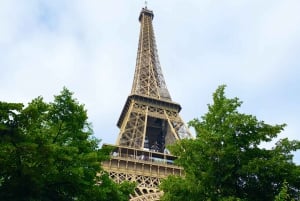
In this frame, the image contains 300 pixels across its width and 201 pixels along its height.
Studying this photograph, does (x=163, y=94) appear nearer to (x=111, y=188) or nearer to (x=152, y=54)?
(x=152, y=54)

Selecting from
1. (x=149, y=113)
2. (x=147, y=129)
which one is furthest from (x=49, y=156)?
(x=147, y=129)

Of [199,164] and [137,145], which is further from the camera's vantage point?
[137,145]

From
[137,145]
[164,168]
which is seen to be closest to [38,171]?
[164,168]

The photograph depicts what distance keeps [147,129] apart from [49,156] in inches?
1602

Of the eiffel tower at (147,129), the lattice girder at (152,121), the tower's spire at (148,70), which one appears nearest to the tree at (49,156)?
the eiffel tower at (147,129)

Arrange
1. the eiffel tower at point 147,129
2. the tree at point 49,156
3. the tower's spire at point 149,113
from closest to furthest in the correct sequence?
the tree at point 49,156 < the eiffel tower at point 147,129 < the tower's spire at point 149,113

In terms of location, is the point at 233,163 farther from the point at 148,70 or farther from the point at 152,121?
the point at 148,70

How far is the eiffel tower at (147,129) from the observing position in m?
38.8

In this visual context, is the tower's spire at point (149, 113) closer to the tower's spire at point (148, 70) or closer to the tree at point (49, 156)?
the tower's spire at point (148, 70)

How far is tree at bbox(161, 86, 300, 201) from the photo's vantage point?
1398cm

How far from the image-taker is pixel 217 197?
13.9 m

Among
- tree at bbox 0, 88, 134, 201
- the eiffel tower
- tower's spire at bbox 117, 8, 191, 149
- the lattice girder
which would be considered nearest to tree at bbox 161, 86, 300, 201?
tree at bbox 0, 88, 134, 201

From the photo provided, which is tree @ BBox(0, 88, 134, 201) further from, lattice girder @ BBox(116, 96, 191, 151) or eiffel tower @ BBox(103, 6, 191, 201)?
lattice girder @ BBox(116, 96, 191, 151)

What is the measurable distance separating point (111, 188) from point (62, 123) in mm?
2870
